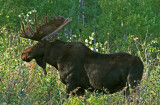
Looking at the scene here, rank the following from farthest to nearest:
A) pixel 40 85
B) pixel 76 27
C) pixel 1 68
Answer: pixel 76 27
pixel 1 68
pixel 40 85

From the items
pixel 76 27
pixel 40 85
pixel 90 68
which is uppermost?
pixel 90 68

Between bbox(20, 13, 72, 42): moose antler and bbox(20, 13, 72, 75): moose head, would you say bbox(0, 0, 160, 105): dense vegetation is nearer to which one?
bbox(20, 13, 72, 75): moose head

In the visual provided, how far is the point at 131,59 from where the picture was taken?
6.73 metres

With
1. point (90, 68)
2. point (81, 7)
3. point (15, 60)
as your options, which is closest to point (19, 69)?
point (15, 60)

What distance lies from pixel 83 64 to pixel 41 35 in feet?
3.58

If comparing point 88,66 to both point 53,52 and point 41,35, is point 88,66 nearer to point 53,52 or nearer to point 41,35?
point 53,52

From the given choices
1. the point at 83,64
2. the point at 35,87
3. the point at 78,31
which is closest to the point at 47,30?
the point at 83,64

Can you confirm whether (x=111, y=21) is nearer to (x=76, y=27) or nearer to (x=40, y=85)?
(x=76, y=27)

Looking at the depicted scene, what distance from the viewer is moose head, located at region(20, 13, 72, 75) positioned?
24.0ft

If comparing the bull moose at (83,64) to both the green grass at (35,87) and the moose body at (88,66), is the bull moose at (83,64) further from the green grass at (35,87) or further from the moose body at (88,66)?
the green grass at (35,87)

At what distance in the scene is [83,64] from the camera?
712 centimetres

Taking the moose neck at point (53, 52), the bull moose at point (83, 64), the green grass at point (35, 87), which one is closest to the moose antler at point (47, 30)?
the bull moose at point (83, 64)

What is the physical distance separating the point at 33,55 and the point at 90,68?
1.17 m

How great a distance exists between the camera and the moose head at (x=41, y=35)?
7324 mm
